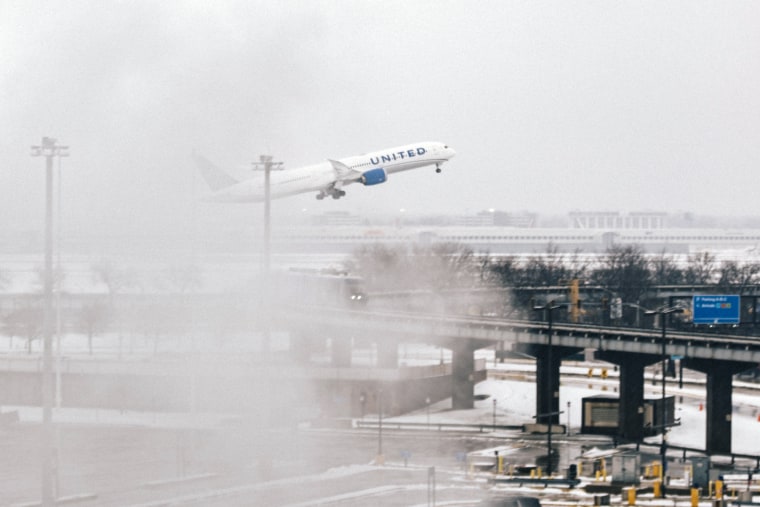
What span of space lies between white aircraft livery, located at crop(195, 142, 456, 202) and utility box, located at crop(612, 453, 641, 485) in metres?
17.5

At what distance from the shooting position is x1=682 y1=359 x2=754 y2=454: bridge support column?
78.4 m

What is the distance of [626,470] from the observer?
63781 mm

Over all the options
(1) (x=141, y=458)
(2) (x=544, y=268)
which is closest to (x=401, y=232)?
(2) (x=544, y=268)

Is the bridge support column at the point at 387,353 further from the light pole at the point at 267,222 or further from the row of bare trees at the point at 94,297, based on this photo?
the light pole at the point at 267,222

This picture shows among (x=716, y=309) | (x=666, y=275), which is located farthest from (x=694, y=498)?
(x=666, y=275)

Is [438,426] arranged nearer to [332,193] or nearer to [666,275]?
[332,193]

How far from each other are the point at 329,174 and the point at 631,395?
33839 mm

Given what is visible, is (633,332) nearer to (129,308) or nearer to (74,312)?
(74,312)

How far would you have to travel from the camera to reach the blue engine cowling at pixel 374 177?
7138cm

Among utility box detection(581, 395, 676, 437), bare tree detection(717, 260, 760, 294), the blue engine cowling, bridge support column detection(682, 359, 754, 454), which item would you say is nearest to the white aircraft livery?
the blue engine cowling

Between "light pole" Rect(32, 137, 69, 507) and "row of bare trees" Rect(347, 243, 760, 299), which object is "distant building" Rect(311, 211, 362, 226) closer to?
"light pole" Rect(32, 137, 69, 507)

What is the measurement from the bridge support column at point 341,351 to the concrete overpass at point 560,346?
0.20 meters

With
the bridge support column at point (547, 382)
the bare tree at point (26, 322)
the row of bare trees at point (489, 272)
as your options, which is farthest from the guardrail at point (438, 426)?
the row of bare trees at point (489, 272)

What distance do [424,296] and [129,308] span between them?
54.4 meters
